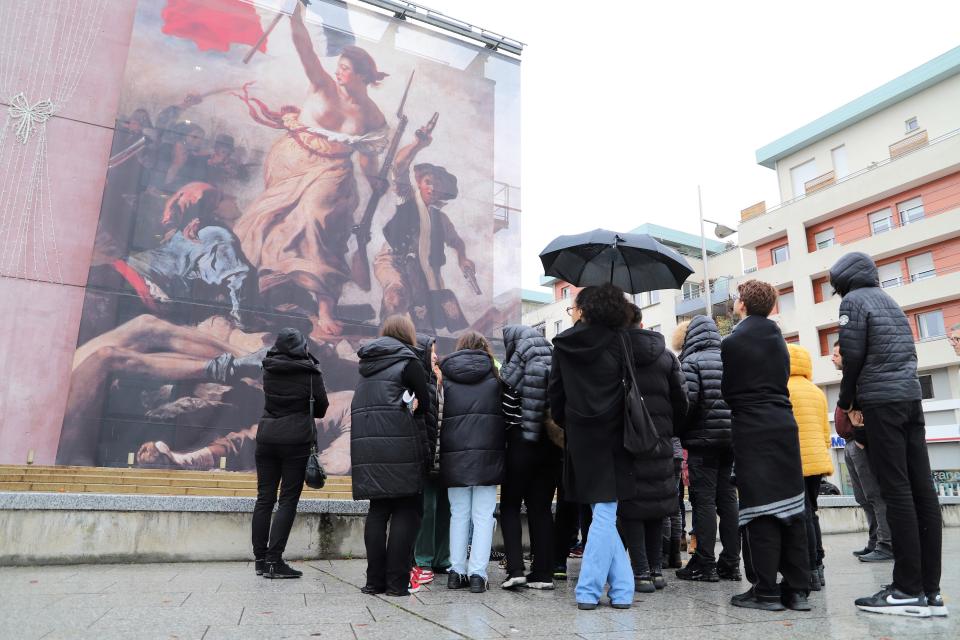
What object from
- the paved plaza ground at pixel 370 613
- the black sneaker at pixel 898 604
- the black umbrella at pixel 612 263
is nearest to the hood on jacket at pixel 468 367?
the black umbrella at pixel 612 263

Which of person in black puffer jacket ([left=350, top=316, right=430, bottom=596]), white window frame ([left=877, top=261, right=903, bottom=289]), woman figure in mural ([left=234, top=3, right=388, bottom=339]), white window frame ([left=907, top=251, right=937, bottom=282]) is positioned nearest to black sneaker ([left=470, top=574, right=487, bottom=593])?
person in black puffer jacket ([left=350, top=316, right=430, bottom=596])

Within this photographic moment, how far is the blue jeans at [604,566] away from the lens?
11.2 ft

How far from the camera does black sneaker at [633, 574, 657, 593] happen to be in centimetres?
394

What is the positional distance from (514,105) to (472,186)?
3.34 metres

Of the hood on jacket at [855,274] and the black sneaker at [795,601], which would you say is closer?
the black sneaker at [795,601]

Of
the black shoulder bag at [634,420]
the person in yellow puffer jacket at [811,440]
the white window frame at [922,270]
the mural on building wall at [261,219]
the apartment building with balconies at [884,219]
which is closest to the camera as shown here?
the black shoulder bag at [634,420]

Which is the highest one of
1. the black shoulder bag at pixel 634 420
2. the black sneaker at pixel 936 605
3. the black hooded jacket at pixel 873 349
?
the black hooded jacket at pixel 873 349

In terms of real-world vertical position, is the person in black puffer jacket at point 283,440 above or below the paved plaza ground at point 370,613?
above

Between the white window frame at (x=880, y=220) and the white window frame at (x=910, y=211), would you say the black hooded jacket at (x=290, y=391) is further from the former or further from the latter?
the white window frame at (x=880, y=220)

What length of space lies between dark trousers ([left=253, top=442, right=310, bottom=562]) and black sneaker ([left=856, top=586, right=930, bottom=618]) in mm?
3529

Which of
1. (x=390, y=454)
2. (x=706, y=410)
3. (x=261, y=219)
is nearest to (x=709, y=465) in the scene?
(x=706, y=410)

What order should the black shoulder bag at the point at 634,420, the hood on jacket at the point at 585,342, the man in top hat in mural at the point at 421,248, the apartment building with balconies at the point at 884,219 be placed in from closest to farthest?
1. the black shoulder bag at the point at 634,420
2. the hood on jacket at the point at 585,342
3. the man in top hat in mural at the point at 421,248
4. the apartment building with balconies at the point at 884,219

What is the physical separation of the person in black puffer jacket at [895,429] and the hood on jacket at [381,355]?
2.54m

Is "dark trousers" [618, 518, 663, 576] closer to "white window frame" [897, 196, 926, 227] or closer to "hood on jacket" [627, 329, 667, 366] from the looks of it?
"hood on jacket" [627, 329, 667, 366]
